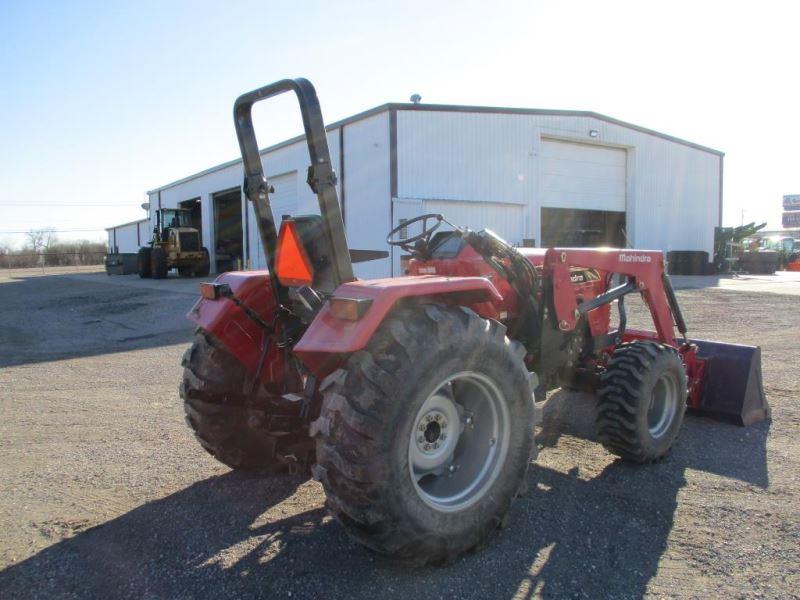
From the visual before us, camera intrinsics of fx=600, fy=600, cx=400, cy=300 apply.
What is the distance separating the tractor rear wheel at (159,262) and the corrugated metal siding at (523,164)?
13.4 metres

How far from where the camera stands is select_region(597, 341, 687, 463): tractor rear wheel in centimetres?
370

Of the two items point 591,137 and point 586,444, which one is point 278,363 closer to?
point 586,444

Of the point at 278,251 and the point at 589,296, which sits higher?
the point at 278,251

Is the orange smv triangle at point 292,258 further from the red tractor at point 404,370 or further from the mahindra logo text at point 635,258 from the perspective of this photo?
the mahindra logo text at point 635,258

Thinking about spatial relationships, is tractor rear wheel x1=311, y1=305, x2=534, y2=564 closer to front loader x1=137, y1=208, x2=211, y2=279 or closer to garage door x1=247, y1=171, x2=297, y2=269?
garage door x1=247, y1=171, x2=297, y2=269

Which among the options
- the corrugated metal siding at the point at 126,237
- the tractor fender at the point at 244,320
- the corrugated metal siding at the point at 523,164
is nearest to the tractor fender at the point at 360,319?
the tractor fender at the point at 244,320

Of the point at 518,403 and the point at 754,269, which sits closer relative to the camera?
the point at 518,403

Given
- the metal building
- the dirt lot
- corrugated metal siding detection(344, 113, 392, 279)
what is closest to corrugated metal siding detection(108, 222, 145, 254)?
the metal building

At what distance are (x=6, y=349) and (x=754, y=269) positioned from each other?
28149mm

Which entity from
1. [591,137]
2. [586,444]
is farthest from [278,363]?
[591,137]

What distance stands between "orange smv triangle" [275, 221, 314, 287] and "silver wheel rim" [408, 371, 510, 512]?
0.85 meters

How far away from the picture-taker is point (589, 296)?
4473 millimetres

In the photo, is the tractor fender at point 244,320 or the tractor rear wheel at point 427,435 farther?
the tractor fender at point 244,320

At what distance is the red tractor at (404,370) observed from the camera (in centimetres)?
242
